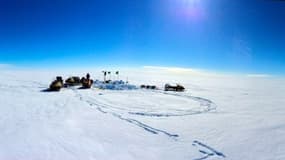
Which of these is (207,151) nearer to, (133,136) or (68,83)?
(133,136)

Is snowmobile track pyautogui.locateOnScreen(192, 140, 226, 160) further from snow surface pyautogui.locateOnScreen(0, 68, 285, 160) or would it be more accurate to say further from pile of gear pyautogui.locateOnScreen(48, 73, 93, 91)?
pile of gear pyautogui.locateOnScreen(48, 73, 93, 91)

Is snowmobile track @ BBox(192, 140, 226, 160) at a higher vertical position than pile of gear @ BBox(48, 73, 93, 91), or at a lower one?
lower

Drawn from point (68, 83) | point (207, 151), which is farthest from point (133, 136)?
point (68, 83)

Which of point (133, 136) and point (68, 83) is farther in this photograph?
point (68, 83)

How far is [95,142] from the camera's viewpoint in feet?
14.6

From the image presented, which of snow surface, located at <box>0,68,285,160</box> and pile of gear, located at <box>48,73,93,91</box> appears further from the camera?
pile of gear, located at <box>48,73,93,91</box>

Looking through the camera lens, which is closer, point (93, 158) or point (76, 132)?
point (93, 158)

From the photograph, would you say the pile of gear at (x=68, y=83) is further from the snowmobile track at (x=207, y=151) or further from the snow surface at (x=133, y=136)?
the snowmobile track at (x=207, y=151)

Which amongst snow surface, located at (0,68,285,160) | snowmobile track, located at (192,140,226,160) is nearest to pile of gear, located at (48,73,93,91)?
snow surface, located at (0,68,285,160)

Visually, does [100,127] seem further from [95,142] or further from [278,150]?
[278,150]

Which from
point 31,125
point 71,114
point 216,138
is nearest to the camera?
point 216,138

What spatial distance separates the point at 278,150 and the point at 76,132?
4497mm

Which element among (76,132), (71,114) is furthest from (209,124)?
(71,114)

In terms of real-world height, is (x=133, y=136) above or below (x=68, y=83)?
below
